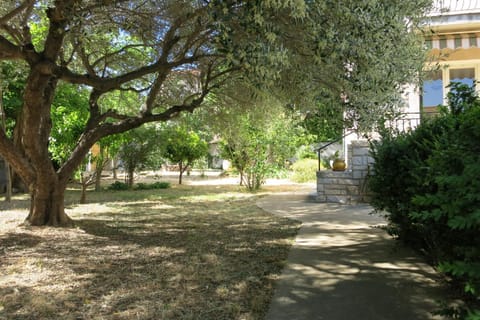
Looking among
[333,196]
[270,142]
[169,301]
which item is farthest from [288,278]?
[270,142]

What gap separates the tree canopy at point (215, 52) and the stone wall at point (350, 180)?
4.01 metres

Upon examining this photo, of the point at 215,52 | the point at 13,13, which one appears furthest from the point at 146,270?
the point at 13,13

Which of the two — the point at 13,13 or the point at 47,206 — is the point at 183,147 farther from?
the point at 13,13

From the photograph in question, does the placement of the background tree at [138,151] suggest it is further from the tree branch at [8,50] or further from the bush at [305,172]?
the tree branch at [8,50]

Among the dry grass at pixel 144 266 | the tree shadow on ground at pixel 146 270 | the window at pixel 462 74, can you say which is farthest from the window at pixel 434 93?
the tree shadow on ground at pixel 146 270

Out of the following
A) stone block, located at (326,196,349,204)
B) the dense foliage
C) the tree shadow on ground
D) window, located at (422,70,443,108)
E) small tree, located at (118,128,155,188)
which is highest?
window, located at (422,70,443,108)

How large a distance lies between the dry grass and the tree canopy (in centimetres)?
142

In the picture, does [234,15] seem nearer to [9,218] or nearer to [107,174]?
[9,218]

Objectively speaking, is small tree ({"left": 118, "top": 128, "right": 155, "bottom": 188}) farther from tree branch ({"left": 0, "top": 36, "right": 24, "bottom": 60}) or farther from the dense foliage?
the dense foliage

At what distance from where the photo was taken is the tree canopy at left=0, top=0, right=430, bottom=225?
166 inches

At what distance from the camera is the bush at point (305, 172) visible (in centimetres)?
1925

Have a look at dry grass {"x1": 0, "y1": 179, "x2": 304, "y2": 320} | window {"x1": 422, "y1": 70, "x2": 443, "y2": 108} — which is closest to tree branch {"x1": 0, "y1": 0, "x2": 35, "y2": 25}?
dry grass {"x1": 0, "y1": 179, "x2": 304, "y2": 320}

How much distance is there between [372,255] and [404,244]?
2.10 feet

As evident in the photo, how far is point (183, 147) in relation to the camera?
18656 millimetres
